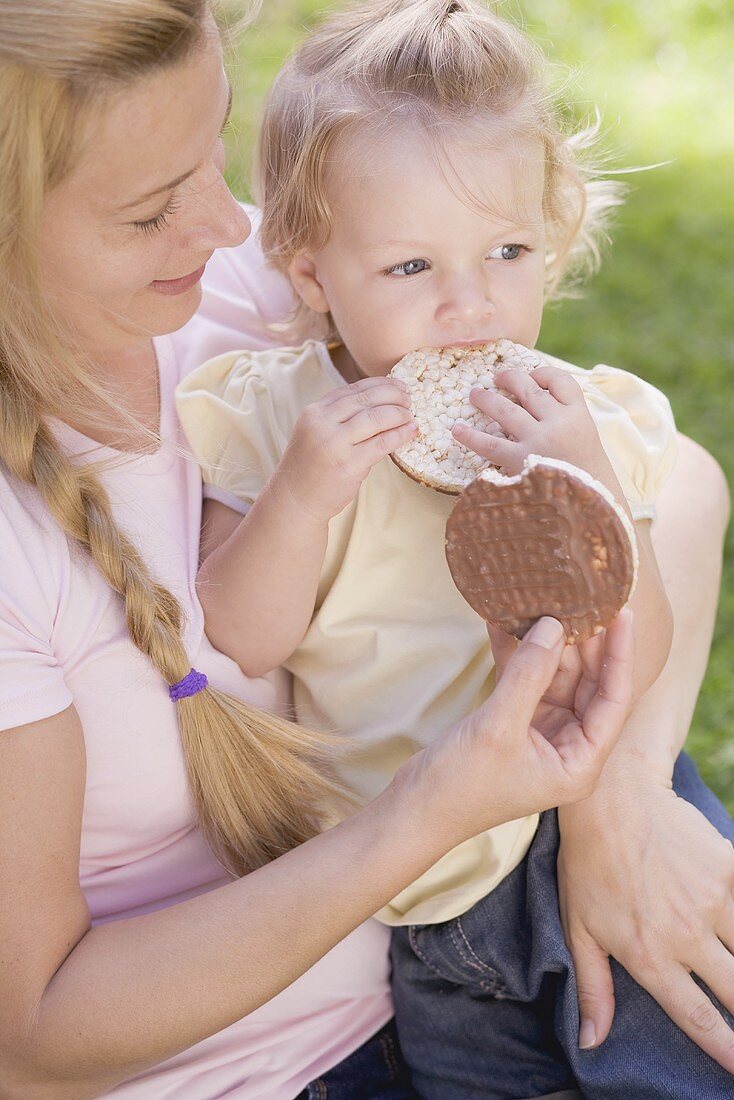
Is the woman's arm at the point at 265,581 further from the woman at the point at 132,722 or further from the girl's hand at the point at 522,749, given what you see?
the girl's hand at the point at 522,749

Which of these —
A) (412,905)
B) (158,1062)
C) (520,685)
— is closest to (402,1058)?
(412,905)

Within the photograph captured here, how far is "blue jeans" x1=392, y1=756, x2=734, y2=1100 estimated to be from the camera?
Result: 175cm

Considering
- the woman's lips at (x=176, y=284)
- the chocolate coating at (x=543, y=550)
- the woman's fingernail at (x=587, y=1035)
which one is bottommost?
the woman's fingernail at (x=587, y=1035)

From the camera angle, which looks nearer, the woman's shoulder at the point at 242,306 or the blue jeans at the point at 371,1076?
the blue jeans at the point at 371,1076

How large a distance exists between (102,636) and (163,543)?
0.66ft

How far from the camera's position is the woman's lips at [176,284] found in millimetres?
1659

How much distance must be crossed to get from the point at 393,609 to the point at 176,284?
570 mm

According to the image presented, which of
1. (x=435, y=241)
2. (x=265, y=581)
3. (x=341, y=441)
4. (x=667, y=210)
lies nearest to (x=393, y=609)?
(x=265, y=581)

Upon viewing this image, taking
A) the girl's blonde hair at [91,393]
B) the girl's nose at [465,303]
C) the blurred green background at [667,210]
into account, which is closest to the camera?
the girl's blonde hair at [91,393]

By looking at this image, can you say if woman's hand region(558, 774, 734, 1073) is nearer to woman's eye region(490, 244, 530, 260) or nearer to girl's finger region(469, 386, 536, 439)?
girl's finger region(469, 386, 536, 439)

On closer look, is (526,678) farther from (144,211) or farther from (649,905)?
(144,211)

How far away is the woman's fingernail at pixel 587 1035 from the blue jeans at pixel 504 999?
0.01 metres

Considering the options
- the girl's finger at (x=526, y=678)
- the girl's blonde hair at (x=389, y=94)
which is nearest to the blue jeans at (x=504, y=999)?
the girl's finger at (x=526, y=678)

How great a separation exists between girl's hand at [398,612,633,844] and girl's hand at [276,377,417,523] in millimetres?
334
